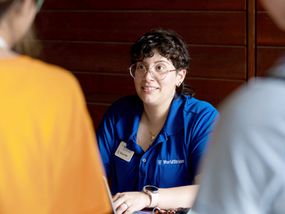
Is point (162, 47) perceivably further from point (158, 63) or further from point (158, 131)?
point (158, 131)

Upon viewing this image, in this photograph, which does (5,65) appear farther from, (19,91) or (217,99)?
(217,99)

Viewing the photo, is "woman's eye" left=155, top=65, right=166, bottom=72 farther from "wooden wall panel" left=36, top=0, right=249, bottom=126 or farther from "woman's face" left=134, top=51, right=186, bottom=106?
"wooden wall panel" left=36, top=0, right=249, bottom=126

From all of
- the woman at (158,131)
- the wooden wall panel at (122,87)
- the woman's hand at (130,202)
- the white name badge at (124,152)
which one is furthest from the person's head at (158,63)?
the wooden wall panel at (122,87)

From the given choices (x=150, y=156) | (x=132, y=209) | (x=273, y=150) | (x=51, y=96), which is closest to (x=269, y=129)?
(x=273, y=150)

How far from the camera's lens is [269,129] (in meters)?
0.75

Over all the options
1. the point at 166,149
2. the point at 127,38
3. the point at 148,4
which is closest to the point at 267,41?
the point at 148,4

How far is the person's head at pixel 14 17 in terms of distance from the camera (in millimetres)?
932

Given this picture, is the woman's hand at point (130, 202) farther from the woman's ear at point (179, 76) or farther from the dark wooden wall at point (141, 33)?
the dark wooden wall at point (141, 33)

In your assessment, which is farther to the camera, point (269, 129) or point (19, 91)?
point (19, 91)

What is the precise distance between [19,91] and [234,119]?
1.10 feet

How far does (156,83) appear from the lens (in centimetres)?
243

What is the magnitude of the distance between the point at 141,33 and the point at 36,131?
325 centimetres

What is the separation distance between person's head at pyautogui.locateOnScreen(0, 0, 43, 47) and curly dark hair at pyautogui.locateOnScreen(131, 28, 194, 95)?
149cm

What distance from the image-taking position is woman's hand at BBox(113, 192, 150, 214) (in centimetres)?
213
